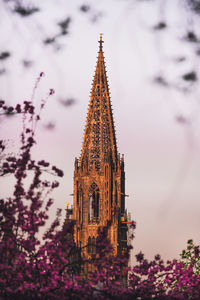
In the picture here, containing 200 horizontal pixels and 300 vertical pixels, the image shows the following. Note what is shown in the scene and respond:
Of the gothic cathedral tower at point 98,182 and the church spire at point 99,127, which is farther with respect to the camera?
the church spire at point 99,127

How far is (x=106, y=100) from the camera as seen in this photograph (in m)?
110

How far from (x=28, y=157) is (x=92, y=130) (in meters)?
84.1

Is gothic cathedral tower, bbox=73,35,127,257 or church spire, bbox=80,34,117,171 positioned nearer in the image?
gothic cathedral tower, bbox=73,35,127,257

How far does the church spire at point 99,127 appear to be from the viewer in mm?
104188

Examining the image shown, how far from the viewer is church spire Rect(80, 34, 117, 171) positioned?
342ft

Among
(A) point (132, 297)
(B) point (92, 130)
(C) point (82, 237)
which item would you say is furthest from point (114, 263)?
(B) point (92, 130)

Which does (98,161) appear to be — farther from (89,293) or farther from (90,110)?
(89,293)

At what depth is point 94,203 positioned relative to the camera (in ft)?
332

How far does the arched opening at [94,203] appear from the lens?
101 m

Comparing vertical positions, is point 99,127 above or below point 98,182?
above

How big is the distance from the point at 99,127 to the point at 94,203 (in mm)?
13275

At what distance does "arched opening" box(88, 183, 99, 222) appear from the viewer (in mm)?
101000

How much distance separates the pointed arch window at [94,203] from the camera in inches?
3974

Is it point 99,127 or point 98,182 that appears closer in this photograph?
point 98,182
